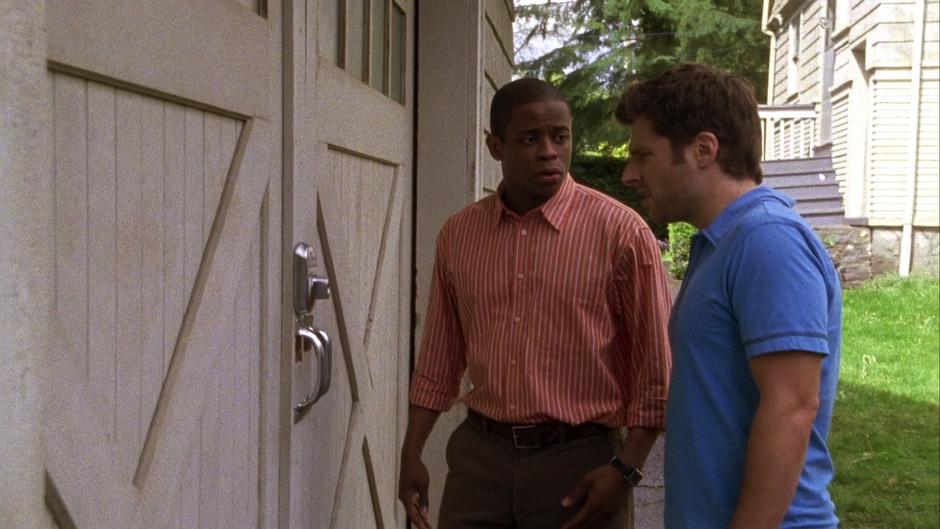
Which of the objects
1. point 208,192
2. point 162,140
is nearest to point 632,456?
point 208,192

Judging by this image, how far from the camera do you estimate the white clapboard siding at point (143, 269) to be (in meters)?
1.61

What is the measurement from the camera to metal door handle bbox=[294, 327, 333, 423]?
2.68 m

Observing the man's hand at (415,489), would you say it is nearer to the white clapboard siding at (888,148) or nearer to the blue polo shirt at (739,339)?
the blue polo shirt at (739,339)

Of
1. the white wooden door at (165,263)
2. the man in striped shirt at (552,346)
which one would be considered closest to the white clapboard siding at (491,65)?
the man in striped shirt at (552,346)

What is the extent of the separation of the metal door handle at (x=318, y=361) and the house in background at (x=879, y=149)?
910 cm

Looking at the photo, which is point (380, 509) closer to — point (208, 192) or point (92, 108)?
point (208, 192)

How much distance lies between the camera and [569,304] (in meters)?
2.82

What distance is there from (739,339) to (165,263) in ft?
3.13

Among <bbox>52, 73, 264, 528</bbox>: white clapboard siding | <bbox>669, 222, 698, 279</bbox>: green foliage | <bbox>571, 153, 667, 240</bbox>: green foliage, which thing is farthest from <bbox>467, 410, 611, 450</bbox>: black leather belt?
<bbox>571, 153, 667, 240</bbox>: green foliage

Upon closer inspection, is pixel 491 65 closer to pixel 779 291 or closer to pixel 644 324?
pixel 644 324

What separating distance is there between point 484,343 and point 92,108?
144 cm

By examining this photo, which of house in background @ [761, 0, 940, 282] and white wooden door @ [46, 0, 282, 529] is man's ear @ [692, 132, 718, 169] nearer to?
white wooden door @ [46, 0, 282, 529]

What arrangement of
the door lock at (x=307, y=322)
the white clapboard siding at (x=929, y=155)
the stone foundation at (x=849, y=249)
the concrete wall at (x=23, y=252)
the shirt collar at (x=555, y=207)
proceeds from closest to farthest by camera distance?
the concrete wall at (x=23, y=252) < the door lock at (x=307, y=322) < the shirt collar at (x=555, y=207) < the stone foundation at (x=849, y=249) < the white clapboard siding at (x=929, y=155)

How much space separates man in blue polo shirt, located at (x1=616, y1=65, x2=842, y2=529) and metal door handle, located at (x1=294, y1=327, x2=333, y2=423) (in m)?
0.87
